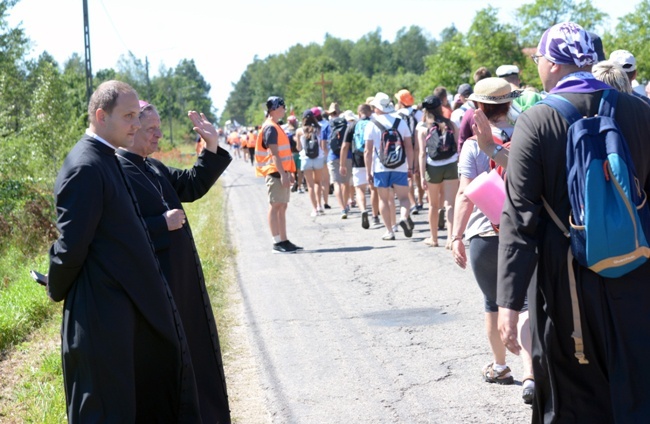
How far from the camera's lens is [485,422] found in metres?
5.23

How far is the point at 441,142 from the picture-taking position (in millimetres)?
11656

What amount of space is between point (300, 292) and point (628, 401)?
20.8 feet

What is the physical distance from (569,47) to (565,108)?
12.6 inches

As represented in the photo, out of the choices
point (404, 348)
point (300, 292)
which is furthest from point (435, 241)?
point (404, 348)

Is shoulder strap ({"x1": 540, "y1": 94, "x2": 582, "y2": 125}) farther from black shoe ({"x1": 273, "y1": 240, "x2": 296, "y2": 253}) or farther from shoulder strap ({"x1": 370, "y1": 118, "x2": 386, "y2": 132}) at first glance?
black shoe ({"x1": 273, "y1": 240, "x2": 296, "y2": 253})

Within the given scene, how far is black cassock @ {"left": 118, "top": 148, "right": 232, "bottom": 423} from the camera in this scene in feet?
16.1

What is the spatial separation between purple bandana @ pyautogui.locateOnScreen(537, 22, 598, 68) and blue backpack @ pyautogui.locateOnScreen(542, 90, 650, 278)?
0.35m

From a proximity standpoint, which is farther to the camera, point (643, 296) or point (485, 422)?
point (485, 422)

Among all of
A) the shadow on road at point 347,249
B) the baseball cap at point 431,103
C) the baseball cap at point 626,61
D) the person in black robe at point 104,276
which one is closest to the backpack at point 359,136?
the shadow on road at point 347,249

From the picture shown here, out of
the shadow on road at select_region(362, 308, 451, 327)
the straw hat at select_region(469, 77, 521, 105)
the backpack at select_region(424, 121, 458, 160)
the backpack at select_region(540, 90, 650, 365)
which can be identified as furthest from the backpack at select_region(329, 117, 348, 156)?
the backpack at select_region(540, 90, 650, 365)

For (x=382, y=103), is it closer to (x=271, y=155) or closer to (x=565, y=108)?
(x=271, y=155)

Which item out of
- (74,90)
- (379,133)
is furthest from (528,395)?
(74,90)

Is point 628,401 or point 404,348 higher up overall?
point 628,401

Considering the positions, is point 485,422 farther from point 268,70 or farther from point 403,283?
point 268,70
